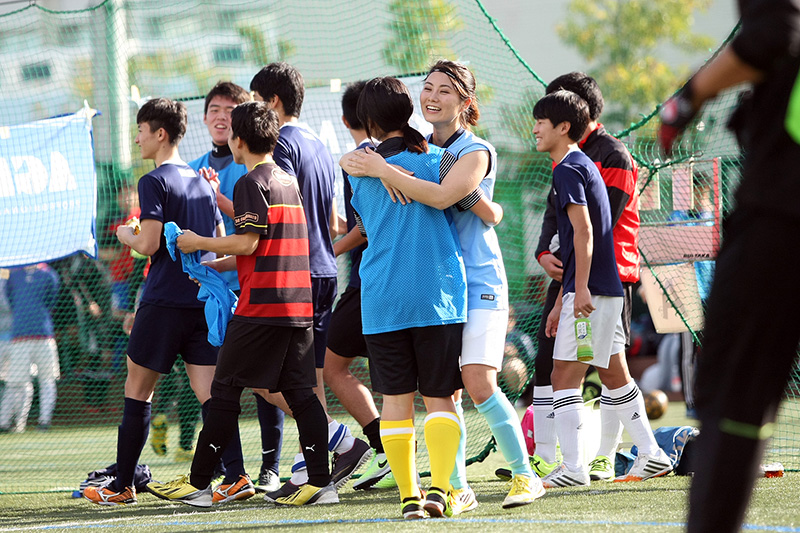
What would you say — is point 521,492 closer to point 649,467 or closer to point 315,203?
point 649,467

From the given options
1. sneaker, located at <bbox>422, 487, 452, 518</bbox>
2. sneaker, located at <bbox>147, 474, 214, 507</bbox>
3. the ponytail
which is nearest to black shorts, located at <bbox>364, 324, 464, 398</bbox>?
sneaker, located at <bbox>422, 487, 452, 518</bbox>

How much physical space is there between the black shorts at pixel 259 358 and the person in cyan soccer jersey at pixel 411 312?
1.92 ft

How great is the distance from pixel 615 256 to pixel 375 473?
5.61ft

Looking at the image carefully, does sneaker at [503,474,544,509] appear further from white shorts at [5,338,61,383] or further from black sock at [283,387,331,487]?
white shorts at [5,338,61,383]

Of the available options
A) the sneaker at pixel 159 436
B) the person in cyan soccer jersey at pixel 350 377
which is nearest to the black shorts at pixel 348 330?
the person in cyan soccer jersey at pixel 350 377

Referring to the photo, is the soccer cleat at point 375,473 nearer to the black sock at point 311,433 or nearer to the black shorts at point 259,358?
the black sock at point 311,433

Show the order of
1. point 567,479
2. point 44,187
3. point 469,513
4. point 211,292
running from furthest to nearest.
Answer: point 44,187 < point 211,292 < point 567,479 < point 469,513

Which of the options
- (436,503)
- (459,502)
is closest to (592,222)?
(459,502)

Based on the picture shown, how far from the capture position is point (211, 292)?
4.43 metres

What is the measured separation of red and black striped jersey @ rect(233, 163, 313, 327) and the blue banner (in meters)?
2.85

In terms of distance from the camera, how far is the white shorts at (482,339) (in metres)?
3.60

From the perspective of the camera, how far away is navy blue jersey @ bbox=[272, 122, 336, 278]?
4656 millimetres

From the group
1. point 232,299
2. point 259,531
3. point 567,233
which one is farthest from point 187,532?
point 567,233

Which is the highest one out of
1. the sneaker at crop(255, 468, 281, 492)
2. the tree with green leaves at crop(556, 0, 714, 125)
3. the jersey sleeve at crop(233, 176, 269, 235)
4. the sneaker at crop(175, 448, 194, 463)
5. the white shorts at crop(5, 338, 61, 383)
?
the tree with green leaves at crop(556, 0, 714, 125)
